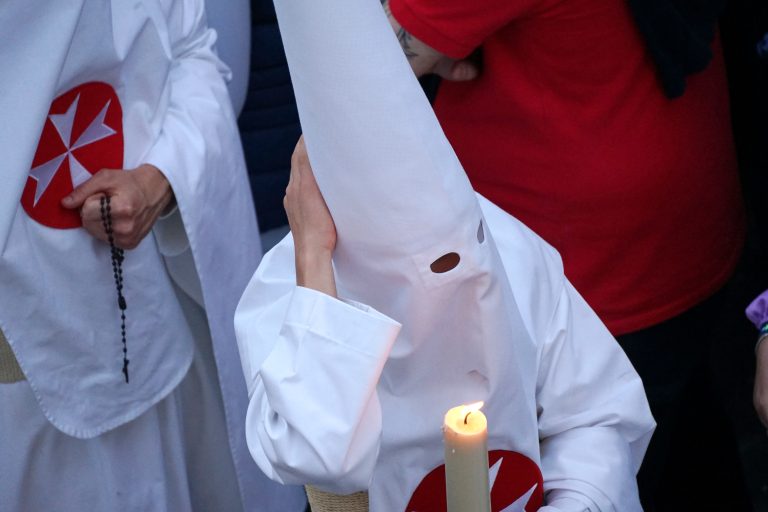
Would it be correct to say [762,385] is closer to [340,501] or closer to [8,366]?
[340,501]

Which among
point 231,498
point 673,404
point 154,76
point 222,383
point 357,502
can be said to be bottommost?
point 231,498

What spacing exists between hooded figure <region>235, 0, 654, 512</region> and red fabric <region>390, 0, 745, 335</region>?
548 mm

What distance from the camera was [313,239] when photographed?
1.10 meters

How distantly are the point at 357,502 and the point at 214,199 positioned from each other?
2.93 ft

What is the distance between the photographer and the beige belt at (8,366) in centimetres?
168

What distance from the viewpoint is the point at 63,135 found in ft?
5.57

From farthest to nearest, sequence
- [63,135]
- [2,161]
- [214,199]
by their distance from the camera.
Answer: [214,199], [63,135], [2,161]

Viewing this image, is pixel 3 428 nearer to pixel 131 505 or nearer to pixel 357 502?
pixel 131 505

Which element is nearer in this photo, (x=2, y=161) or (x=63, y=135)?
(x=2, y=161)

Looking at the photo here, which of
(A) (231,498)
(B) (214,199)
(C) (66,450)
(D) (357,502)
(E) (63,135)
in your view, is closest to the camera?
(D) (357,502)

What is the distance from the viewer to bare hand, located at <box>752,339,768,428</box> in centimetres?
157

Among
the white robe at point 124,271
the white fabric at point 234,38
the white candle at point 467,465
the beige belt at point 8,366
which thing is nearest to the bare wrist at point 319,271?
the white candle at point 467,465

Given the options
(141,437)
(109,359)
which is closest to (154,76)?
(109,359)

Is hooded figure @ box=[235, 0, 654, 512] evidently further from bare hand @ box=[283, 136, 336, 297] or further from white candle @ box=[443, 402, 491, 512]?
white candle @ box=[443, 402, 491, 512]
